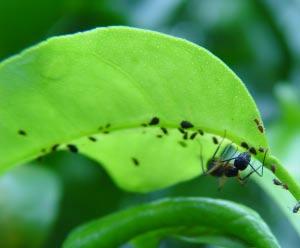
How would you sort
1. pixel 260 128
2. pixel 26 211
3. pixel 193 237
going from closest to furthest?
pixel 260 128
pixel 193 237
pixel 26 211

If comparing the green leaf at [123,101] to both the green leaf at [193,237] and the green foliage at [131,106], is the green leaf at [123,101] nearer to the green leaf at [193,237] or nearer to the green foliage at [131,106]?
the green foliage at [131,106]

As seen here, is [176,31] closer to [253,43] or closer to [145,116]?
[253,43]

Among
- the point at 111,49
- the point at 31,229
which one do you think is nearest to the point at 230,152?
the point at 111,49

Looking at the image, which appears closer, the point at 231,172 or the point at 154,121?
the point at 154,121

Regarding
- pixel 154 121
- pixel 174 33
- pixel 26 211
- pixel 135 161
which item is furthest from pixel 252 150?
pixel 174 33

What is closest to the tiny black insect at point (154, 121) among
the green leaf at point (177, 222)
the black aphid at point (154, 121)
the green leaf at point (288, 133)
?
the black aphid at point (154, 121)

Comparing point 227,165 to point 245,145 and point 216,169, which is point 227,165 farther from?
point 245,145
